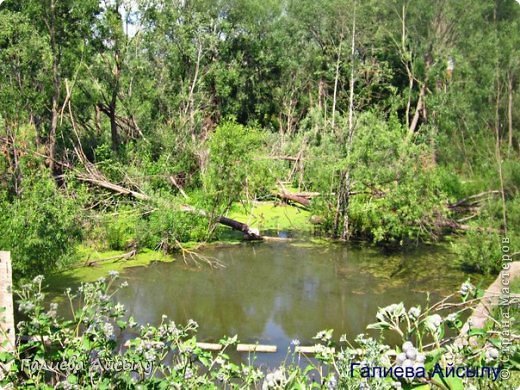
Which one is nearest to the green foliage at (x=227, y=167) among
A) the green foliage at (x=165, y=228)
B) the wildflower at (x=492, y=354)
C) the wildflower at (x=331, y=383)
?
the green foliage at (x=165, y=228)

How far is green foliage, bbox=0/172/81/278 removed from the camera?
8195 mm

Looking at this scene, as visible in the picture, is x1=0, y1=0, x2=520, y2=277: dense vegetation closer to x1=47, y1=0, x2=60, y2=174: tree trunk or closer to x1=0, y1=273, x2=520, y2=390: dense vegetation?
x1=47, y1=0, x2=60, y2=174: tree trunk

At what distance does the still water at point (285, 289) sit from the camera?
27.0ft

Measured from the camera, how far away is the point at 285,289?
9.77m

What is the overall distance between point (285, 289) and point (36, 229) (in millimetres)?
4239

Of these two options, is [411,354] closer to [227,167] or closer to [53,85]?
[227,167]

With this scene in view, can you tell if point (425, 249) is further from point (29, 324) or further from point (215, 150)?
point (29, 324)

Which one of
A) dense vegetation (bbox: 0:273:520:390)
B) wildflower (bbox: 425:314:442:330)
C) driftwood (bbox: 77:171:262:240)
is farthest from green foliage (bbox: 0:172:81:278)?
wildflower (bbox: 425:314:442:330)

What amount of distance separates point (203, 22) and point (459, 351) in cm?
2218

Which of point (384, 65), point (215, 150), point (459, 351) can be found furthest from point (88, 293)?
point (384, 65)

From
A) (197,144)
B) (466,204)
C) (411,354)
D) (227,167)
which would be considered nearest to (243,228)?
(227,167)

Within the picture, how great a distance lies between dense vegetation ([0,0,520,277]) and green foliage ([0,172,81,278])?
0.08 ft

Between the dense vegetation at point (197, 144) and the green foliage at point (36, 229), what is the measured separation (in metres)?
0.02

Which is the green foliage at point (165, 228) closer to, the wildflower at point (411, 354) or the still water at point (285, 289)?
the still water at point (285, 289)
